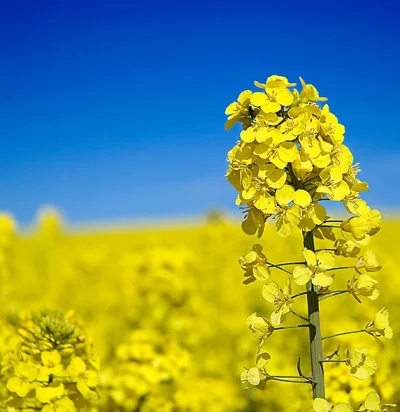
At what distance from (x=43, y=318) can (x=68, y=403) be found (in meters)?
0.42

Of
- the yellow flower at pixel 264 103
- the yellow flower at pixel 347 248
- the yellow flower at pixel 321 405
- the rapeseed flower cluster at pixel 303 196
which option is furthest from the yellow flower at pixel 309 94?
the yellow flower at pixel 321 405

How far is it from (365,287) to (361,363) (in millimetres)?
277

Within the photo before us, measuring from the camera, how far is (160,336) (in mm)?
5406

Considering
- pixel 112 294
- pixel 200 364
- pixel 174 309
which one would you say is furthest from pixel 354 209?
pixel 112 294

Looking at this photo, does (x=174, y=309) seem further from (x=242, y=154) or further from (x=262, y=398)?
(x=242, y=154)

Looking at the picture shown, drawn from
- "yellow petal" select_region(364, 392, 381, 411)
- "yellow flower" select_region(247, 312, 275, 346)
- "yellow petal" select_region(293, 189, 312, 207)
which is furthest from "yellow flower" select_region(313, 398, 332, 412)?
"yellow petal" select_region(293, 189, 312, 207)

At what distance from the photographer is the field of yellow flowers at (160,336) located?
3033 mm

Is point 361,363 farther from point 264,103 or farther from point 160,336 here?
point 160,336

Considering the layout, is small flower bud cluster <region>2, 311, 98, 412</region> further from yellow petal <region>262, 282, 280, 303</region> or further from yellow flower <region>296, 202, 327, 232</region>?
yellow flower <region>296, 202, 327, 232</region>

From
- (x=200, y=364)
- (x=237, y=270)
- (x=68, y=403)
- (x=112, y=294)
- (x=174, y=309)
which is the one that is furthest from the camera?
(x=237, y=270)

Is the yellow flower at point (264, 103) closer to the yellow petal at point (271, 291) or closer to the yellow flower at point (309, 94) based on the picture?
the yellow flower at point (309, 94)

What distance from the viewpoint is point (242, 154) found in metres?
2.38

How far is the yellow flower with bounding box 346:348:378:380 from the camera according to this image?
234 centimetres

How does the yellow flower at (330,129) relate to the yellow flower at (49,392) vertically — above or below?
above
